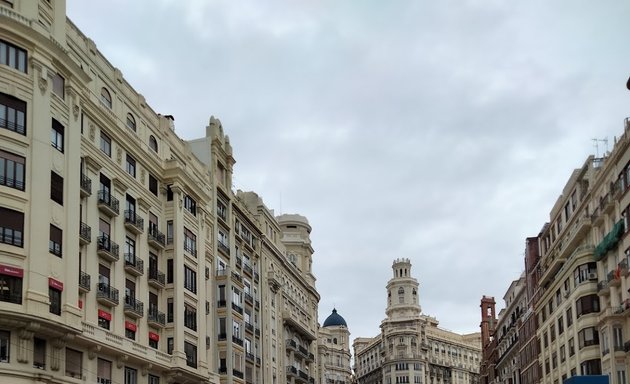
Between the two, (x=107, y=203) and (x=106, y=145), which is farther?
(x=106, y=145)

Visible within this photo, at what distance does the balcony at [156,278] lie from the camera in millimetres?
69625

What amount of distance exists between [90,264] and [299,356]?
202 ft

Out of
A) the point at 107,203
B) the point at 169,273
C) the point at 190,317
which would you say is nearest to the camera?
the point at 107,203

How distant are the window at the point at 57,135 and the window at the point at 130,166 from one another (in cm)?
1140

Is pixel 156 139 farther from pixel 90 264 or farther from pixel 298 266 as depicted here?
pixel 298 266

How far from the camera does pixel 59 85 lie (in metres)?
57.1

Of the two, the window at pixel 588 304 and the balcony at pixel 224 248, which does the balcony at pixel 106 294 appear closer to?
the balcony at pixel 224 248

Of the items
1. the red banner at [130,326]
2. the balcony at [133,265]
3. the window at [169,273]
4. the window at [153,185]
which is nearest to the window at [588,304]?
the window at [169,273]

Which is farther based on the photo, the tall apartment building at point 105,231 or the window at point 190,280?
the window at point 190,280

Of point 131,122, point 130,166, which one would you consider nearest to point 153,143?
point 131,122

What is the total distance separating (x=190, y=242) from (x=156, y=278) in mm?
7712

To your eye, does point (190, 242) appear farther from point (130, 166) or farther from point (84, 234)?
point (84, 234)

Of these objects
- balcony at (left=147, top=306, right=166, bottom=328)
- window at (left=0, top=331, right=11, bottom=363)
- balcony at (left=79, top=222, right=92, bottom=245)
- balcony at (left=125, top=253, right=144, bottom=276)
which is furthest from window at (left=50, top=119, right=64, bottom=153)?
balcony at (left=147, top=306, right=166, bottom=328)

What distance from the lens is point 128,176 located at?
67.5m
